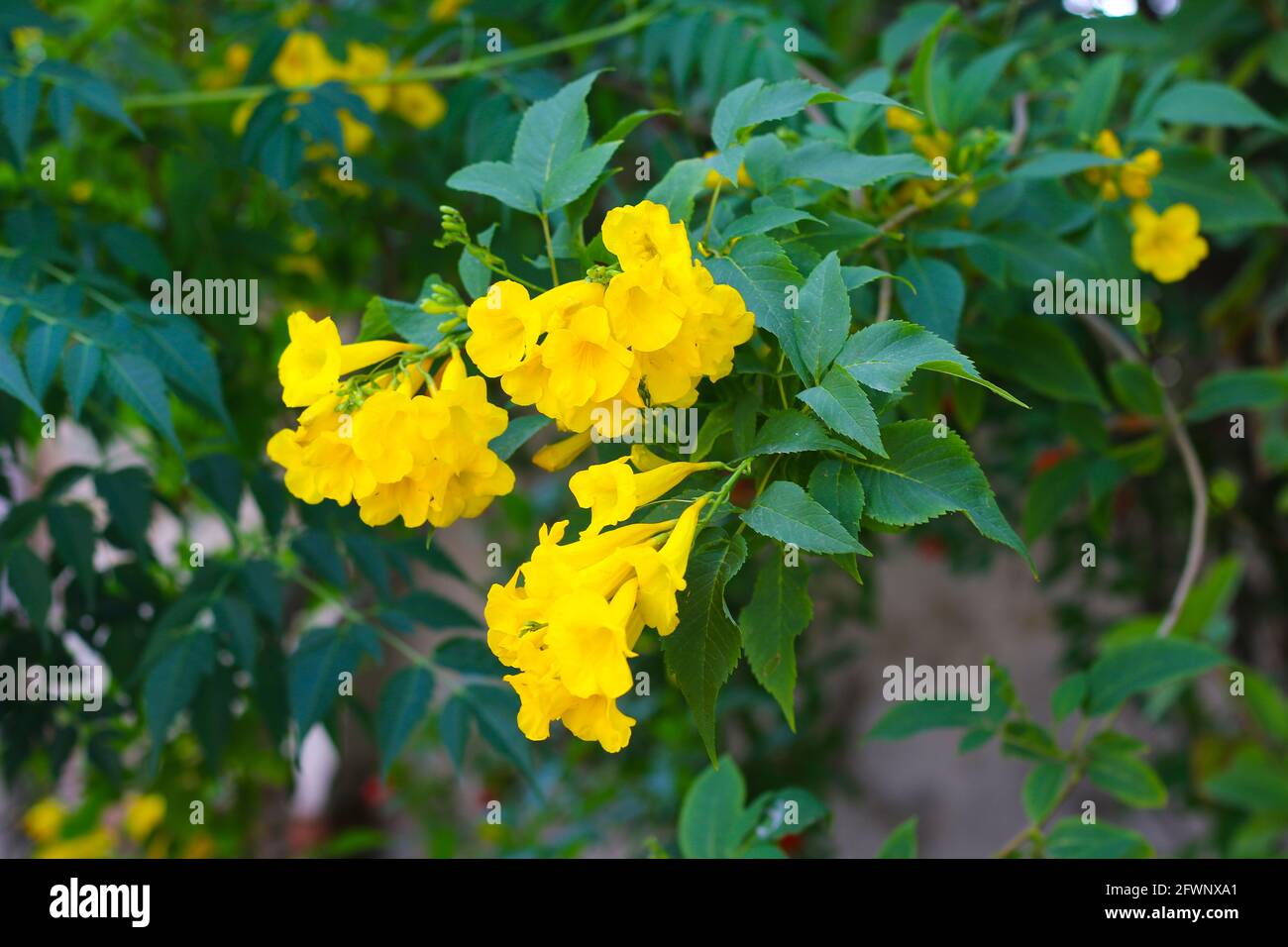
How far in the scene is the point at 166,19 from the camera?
2.04 metres

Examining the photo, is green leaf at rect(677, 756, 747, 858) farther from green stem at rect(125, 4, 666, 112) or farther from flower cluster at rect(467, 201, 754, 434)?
green stem at rect(125, 4, 666, 112)

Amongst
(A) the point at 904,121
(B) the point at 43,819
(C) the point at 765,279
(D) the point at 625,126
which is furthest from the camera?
(B) the point at 43,819

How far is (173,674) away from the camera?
4.03ft

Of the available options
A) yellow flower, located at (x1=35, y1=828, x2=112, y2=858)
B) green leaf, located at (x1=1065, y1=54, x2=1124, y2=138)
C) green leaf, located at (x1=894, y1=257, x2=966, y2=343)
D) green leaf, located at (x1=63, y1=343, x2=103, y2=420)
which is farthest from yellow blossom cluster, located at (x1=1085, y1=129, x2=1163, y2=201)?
yellow flower, located at (x1=35, y1=828, x2=112, y2=858)

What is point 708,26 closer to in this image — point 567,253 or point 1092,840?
point 567,253

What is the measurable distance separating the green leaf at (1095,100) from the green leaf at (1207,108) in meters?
0.06

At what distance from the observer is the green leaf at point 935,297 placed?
1017mm

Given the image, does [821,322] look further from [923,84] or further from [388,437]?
[923,84]

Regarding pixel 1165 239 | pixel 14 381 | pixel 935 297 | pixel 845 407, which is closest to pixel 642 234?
pixel 845 407

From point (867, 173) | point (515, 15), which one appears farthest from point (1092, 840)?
point (515, 15)

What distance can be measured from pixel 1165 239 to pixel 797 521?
2.80 ft

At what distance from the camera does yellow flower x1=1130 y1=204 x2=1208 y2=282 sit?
130cm

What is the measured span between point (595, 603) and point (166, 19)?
1.85 meters

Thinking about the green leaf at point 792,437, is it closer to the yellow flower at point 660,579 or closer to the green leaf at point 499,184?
the yellow flower at point 660,579
